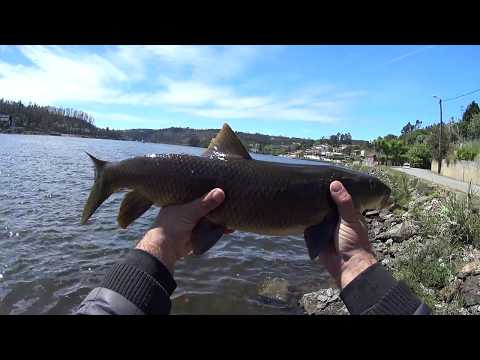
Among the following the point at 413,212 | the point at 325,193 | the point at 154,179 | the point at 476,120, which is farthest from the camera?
the point at 476,120

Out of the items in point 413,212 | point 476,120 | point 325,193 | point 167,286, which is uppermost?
point 476,120

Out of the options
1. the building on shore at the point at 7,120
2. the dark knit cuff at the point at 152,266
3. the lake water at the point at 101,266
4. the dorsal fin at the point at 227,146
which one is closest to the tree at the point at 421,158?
the lake water at the point at 101,266

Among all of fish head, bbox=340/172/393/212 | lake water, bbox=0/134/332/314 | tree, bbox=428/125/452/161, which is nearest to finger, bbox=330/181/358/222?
fish head, bbox=340/172/393/212

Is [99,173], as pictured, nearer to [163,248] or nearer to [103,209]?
[163,248]

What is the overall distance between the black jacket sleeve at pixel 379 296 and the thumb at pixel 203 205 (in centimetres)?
124

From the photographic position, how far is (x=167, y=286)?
2.34 m

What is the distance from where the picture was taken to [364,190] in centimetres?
370

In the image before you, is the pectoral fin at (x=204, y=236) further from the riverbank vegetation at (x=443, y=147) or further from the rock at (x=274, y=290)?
the riverbank vegetation at (x=443, y=147)

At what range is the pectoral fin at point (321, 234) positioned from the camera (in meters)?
3.23

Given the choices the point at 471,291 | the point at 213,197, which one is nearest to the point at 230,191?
the point at 213,197

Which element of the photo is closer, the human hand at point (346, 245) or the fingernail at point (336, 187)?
the human hand at point (346, 245)
